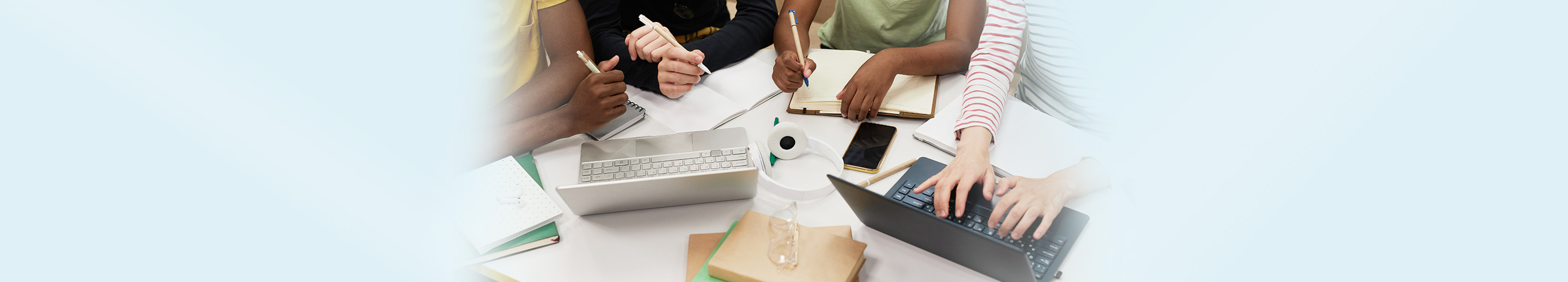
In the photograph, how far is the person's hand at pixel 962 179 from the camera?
2.37ft

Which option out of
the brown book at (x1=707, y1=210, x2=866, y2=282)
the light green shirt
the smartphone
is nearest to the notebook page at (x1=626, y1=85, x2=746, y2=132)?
the smartphone

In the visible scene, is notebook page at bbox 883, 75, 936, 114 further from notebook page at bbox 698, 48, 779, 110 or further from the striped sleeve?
notebook page at bbox 698, 48, 779, 110

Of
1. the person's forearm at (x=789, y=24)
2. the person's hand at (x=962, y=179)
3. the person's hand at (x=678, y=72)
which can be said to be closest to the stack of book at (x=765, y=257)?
the person's hand at (x=962, y=179)

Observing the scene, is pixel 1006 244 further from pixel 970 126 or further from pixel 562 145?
pixel 562 145


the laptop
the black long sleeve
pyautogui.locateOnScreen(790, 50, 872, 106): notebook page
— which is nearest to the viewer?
the laptop

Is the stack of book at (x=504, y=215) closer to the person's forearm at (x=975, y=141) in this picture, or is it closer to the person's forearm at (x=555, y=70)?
the person's forearm at (x=555, y=70)

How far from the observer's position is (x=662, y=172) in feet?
2.78

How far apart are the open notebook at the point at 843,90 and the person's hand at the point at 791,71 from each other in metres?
0.02

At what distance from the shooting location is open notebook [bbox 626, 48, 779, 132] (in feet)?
3.45

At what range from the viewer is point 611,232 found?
0.78 meters

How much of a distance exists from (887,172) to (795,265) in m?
0.26

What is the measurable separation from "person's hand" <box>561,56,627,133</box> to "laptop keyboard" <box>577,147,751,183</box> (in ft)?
0.43

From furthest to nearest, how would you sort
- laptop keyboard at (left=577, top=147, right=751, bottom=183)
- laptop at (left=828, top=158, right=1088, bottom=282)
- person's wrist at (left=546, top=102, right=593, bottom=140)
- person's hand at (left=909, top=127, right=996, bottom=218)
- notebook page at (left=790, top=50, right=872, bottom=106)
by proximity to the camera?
notebook page at (left=790, top=50, right=872, bottom=106) → person's wrist at (left=546, top=102, right=593, bottom=140) → laptop keyboard at (left=577, top=147, right=751, bottom=183) → person's hand at (left=909, top=127, right=996, bottom=218) → laptop at (left=828, top=158, right=1088, bottom=282)

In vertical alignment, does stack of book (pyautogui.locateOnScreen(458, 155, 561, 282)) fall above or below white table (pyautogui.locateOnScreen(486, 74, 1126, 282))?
below
